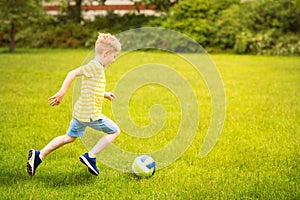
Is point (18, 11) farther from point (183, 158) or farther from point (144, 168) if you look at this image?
point (144, 168)

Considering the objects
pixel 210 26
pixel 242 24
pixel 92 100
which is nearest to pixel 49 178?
pixel 92 100

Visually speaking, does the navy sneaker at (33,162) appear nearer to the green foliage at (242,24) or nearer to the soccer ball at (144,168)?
the soccer ball at (144,168)

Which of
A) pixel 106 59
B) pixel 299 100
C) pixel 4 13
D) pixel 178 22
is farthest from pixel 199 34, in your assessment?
pixel 106 59

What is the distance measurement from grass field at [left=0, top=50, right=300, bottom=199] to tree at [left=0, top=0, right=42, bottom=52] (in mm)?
10185

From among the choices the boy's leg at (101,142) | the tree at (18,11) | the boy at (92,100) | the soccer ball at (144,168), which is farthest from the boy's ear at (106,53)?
the tree at (18,11)

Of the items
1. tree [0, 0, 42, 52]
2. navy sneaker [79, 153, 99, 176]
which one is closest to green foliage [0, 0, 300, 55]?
tree [0, 0, 42, 52]

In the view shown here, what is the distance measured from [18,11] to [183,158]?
1559 centimetres

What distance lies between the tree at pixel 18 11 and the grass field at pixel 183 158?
1019 cm

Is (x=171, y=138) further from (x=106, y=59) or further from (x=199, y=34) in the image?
(x=199, y=34)

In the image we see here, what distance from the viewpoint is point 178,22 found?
21.8 metres

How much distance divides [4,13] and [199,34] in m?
8.28

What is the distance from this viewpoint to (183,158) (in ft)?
16.1

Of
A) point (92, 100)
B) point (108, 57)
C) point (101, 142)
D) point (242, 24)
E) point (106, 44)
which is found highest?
point (106, 44)

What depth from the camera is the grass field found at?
388 centimetres
